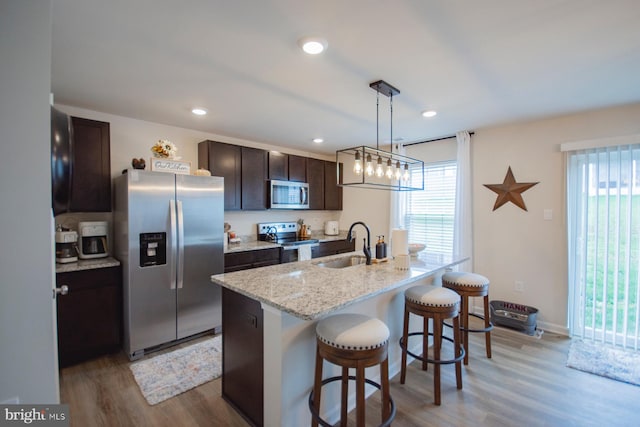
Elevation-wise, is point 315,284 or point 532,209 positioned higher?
point 532,209

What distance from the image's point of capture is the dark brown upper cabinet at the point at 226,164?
359 cm

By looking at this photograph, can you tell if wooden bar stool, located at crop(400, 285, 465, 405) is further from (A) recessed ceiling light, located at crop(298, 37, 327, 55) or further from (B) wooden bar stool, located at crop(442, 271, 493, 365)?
(A) recessed ceiling light, located at crop(298, 37, 327, 55)

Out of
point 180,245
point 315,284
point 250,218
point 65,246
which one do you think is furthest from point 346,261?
point 65,246

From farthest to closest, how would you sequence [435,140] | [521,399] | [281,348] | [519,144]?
[435,140] → [519,144] → [521,399] → [281,348]

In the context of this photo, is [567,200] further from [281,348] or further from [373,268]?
[281,348]

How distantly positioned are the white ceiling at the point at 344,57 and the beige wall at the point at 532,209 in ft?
0.93

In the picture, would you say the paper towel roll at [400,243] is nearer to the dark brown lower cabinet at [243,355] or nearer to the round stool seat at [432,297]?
the round stool seat at [432,297]

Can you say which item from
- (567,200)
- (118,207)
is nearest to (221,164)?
(118,207)

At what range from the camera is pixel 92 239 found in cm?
285

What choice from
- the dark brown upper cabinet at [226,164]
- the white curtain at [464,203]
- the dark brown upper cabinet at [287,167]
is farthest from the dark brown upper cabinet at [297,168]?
the white curtain at [464,203]

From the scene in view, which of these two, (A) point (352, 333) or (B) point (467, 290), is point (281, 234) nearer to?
(B) point (467, 290)

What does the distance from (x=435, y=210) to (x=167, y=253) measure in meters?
3.47

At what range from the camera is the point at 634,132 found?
283cm

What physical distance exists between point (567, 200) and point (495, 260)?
1009 millimetres
